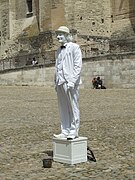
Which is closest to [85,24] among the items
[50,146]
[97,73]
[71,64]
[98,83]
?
[97,73]

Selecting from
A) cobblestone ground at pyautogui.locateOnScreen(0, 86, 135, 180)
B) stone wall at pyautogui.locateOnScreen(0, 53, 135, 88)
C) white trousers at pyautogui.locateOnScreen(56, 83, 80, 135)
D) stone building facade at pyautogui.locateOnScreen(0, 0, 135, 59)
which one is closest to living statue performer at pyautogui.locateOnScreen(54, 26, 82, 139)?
white trousers at pyautogui.locateOnScreen(56, 83, 80, 135)

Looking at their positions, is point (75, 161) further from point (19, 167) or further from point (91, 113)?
point (91, 113)

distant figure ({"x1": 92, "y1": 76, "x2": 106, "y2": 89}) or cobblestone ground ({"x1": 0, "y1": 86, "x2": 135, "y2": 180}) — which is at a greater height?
distant figure ({"x1": 92, "y1": 76, "x2": 106, "y2": 89})

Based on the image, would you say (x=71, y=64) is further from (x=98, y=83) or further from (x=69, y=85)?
(x=98, y=83)

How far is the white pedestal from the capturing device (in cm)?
706

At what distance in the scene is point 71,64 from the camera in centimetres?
721

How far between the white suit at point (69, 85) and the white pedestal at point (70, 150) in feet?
0.51

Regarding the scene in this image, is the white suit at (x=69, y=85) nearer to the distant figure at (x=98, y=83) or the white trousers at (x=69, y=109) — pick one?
the white trousers at (x=69, y=109)

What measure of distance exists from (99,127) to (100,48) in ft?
80.7

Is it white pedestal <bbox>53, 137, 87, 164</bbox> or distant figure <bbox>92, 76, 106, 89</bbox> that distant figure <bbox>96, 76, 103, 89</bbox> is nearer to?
distant figure <bbox>92, 76, 106, 89</bbox>

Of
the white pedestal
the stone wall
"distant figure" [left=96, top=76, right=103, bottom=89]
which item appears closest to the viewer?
the white pedestal

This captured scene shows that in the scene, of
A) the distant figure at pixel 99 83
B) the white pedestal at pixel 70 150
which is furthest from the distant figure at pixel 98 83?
the white pedestal at pixel 70 150

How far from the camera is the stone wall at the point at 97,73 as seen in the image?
93.8 ft

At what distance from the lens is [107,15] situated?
38.0 m
